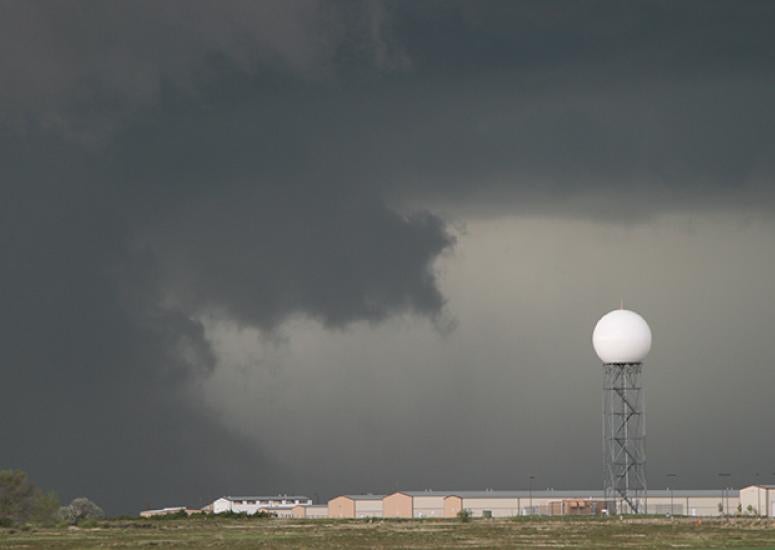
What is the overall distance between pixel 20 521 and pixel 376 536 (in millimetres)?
78946

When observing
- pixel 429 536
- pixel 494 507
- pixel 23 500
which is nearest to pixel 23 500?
pixel 23 500

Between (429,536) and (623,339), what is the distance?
52.2 m

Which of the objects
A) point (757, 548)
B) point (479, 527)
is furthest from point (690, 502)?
point (757, 548)

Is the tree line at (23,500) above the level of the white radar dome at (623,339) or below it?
below

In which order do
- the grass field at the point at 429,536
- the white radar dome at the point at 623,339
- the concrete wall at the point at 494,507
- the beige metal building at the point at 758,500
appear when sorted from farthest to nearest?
the concrete wall at the point at 494,507 → the beige metal building at the point at 758,500 → the white radar dome at the point at 623,339 → the grass field at the point at 429,536

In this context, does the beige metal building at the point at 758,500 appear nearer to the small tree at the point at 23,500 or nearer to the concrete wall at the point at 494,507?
the concrete wall at the point at 494,507

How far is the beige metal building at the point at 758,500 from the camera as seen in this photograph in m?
177

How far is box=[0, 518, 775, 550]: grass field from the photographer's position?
9869 cm

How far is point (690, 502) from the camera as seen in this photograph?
18938cm

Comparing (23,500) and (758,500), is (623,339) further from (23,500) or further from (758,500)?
(23,500)

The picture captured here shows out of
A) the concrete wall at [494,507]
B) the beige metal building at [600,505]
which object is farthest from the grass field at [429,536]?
the concrete wall at [494,507]

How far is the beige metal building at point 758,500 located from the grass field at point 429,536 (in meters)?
36.7

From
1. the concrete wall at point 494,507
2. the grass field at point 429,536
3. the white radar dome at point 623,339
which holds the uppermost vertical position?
the white radar dome at point 623,339

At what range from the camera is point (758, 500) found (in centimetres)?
18212
